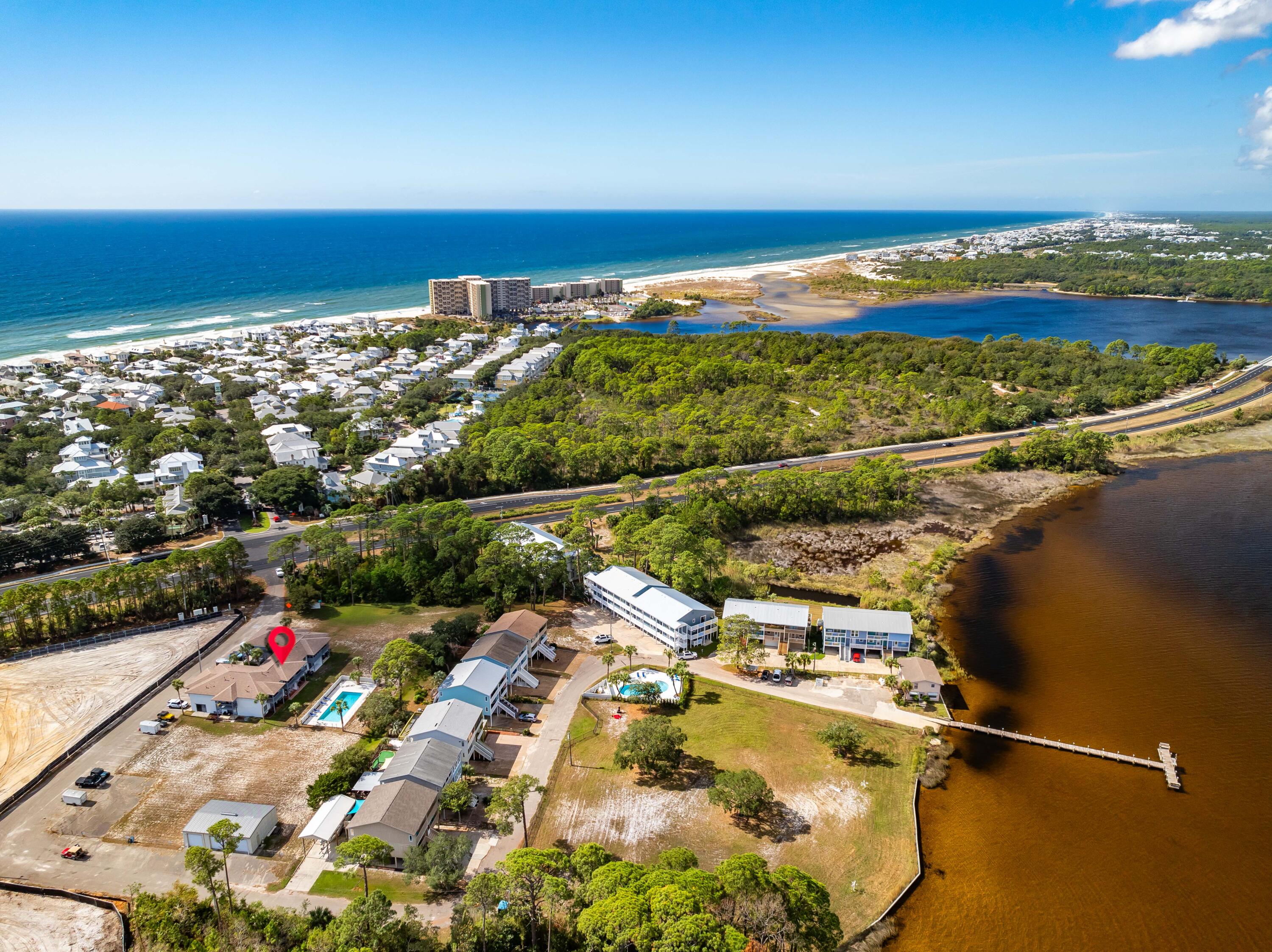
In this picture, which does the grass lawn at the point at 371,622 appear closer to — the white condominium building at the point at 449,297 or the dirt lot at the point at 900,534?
the dirt lot at the point at 900,534

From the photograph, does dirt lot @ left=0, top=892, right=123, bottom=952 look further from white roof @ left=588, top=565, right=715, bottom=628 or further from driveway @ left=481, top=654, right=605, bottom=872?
white roof @ left=588, top=565, right=715, bottom=628

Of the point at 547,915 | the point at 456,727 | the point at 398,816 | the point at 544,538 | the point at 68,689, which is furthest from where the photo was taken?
the point at 544,538

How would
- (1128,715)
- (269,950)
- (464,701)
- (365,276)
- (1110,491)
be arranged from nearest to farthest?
(269,950)
(464,701)
(1128,715)
(1110,491)
(365,276)

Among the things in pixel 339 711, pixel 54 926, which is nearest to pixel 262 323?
pixel 339 711

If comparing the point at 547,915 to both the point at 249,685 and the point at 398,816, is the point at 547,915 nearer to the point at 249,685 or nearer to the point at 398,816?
the point at 398,816

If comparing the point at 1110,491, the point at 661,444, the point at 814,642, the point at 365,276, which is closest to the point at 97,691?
the point at 814,642

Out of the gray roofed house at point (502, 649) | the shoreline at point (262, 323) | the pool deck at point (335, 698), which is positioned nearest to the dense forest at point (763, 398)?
the pool deck at point (335, 698)

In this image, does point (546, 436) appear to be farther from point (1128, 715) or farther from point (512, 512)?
point (1128, 715)
